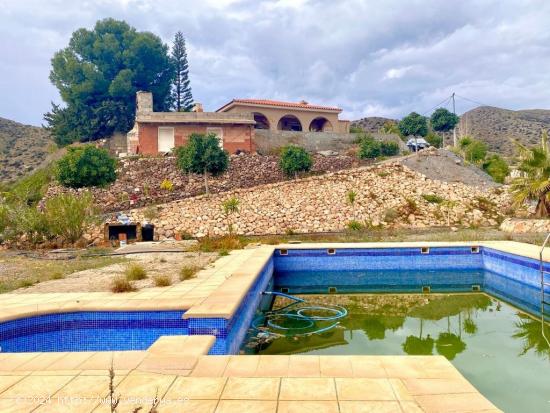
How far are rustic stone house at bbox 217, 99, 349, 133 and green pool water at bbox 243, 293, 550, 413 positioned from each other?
27970mm

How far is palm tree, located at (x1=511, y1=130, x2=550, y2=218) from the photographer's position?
57.1 feet

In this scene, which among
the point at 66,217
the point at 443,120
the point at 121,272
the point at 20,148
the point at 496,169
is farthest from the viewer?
the point at 20,148

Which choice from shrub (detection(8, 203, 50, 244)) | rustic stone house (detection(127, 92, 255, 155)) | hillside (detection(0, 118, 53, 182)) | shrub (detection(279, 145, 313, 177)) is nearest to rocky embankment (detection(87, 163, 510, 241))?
shrub (detection(279, 145, 313, 177))

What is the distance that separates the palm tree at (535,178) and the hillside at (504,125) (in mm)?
40188

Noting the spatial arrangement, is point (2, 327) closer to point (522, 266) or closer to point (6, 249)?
point (522, 266)

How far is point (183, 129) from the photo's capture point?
99.7ft

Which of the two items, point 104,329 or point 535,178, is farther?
point 535,178

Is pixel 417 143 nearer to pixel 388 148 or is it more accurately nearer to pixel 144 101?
pixel 388 148

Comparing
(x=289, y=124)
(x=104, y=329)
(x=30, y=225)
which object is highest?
(x=289, y=124)

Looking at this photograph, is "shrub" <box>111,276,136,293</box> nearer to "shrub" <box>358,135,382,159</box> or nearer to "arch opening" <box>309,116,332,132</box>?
"shrub" <box>358,135,382,159</box>

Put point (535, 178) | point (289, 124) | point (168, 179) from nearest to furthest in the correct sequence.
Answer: point (535, 178), point (168, 179), point (289, 124)

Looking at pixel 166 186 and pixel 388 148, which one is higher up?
pixel 388 148

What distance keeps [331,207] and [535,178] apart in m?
9.48

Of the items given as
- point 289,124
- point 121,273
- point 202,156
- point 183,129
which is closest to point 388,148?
point 289,124
